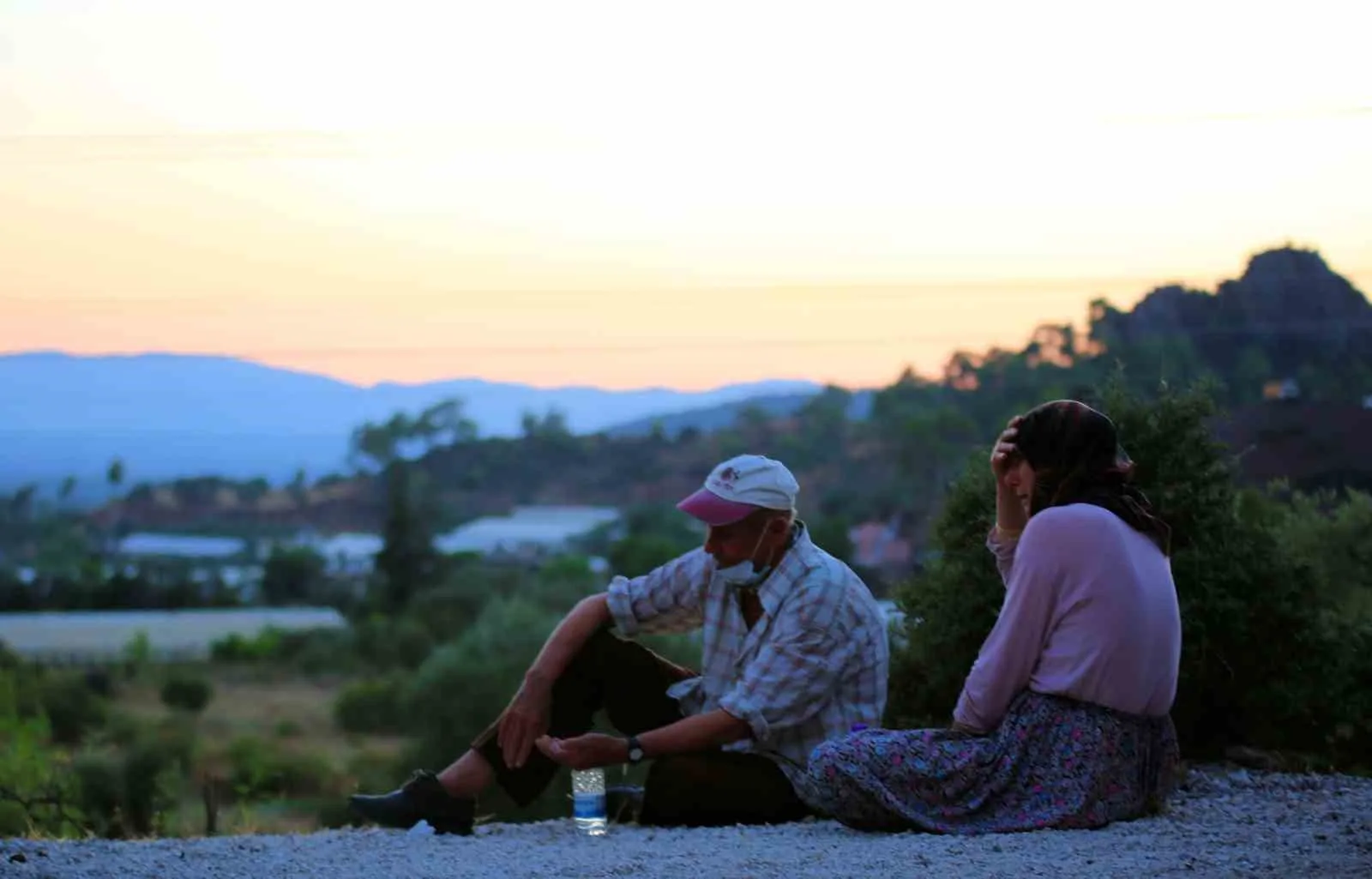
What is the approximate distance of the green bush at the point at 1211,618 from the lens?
7.38m

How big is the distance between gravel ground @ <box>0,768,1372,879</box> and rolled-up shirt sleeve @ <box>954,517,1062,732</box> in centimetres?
38

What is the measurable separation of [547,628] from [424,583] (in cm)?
4280

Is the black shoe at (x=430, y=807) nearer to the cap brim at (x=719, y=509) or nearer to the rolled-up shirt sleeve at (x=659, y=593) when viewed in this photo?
the rolled-up shirt sleeve at (x=659, y=593)

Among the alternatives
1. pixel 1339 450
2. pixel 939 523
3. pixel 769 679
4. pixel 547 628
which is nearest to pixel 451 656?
pixel 547 628

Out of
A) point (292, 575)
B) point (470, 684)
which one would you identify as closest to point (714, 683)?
point (470, 684)

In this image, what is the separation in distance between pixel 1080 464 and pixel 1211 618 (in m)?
2.17

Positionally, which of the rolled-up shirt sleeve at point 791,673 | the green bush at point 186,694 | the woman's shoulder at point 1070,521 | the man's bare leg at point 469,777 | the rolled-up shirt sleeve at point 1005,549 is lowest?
the green bush at point 186,694

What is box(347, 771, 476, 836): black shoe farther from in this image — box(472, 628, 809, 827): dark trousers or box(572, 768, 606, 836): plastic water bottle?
box(572, 768, 606, 836): plastic water bottle

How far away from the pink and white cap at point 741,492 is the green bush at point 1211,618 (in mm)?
1666

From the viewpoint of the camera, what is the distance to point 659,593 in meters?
6.34

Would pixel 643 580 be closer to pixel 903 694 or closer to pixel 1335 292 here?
pixel 903 694

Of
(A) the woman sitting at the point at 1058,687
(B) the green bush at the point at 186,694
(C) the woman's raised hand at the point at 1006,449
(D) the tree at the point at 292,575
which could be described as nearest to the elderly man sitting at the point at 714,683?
(A) the woman sitting at the point at 1058,687

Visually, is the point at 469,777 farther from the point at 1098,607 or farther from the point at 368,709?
the point at 368,709

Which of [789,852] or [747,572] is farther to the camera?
[747,572]
